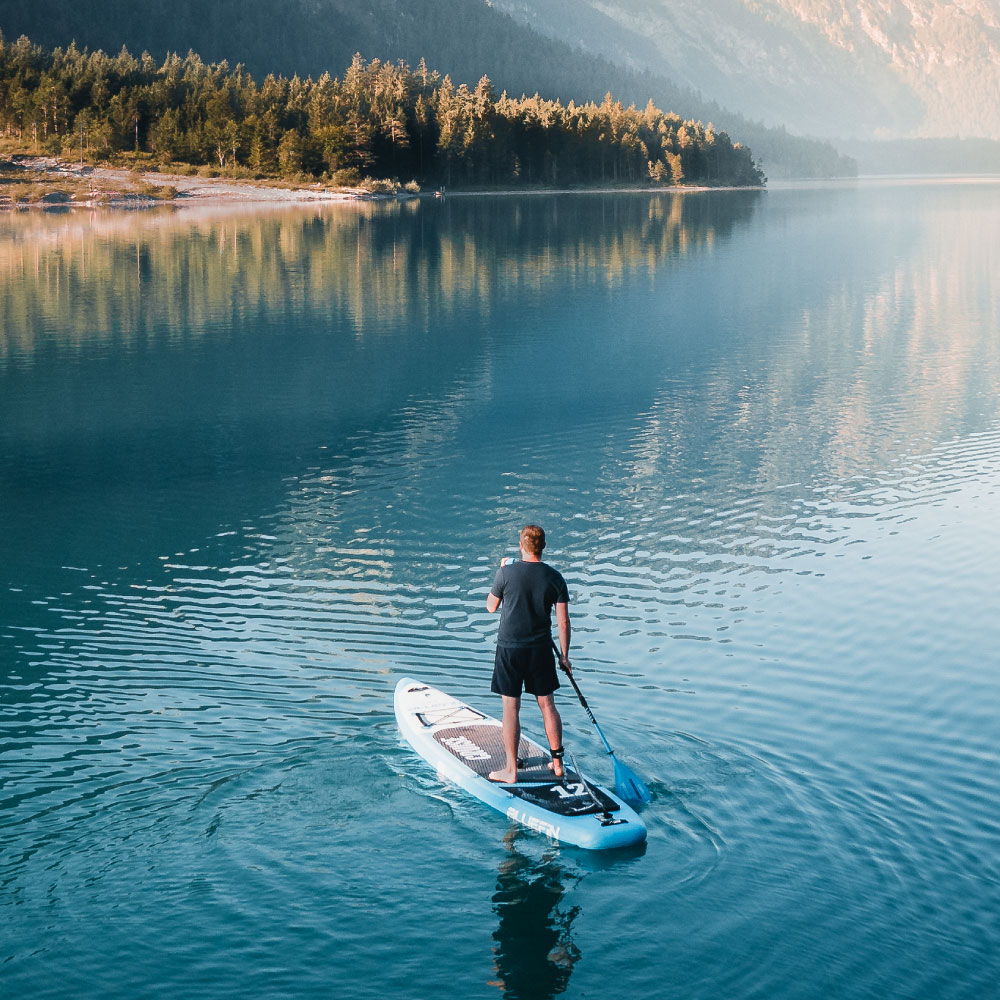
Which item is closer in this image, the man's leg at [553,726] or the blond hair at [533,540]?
the blond hair at [533,540]

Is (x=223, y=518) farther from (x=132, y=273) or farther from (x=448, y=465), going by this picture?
(x=132, y=273)

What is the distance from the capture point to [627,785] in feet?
48.8

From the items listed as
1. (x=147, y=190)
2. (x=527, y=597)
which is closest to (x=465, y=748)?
(x=527, y=597)

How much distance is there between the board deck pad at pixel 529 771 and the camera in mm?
14656

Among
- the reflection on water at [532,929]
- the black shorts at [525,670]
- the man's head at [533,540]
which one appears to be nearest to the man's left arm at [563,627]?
the black shorts at [525,670]

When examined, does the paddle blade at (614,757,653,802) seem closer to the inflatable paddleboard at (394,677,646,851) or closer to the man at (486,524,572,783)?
the inflatable paddleboard at (394,677,646,851)

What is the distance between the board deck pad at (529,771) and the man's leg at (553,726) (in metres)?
0.13

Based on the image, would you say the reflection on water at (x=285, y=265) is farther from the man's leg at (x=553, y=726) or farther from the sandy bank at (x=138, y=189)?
the man's leg at (x=553, y=726)

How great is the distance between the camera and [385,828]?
14.4 metres

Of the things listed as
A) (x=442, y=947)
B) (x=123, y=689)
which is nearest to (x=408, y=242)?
(x=123, y=689)

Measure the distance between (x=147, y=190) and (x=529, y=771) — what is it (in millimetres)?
171514

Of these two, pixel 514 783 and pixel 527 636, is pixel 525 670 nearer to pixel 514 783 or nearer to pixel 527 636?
pixel 527 636

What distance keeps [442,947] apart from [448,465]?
2283cm

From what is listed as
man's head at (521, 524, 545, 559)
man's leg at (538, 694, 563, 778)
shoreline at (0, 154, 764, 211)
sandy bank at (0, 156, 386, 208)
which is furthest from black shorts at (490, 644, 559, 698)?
sandy bank at (0, 156, 386, 208)
